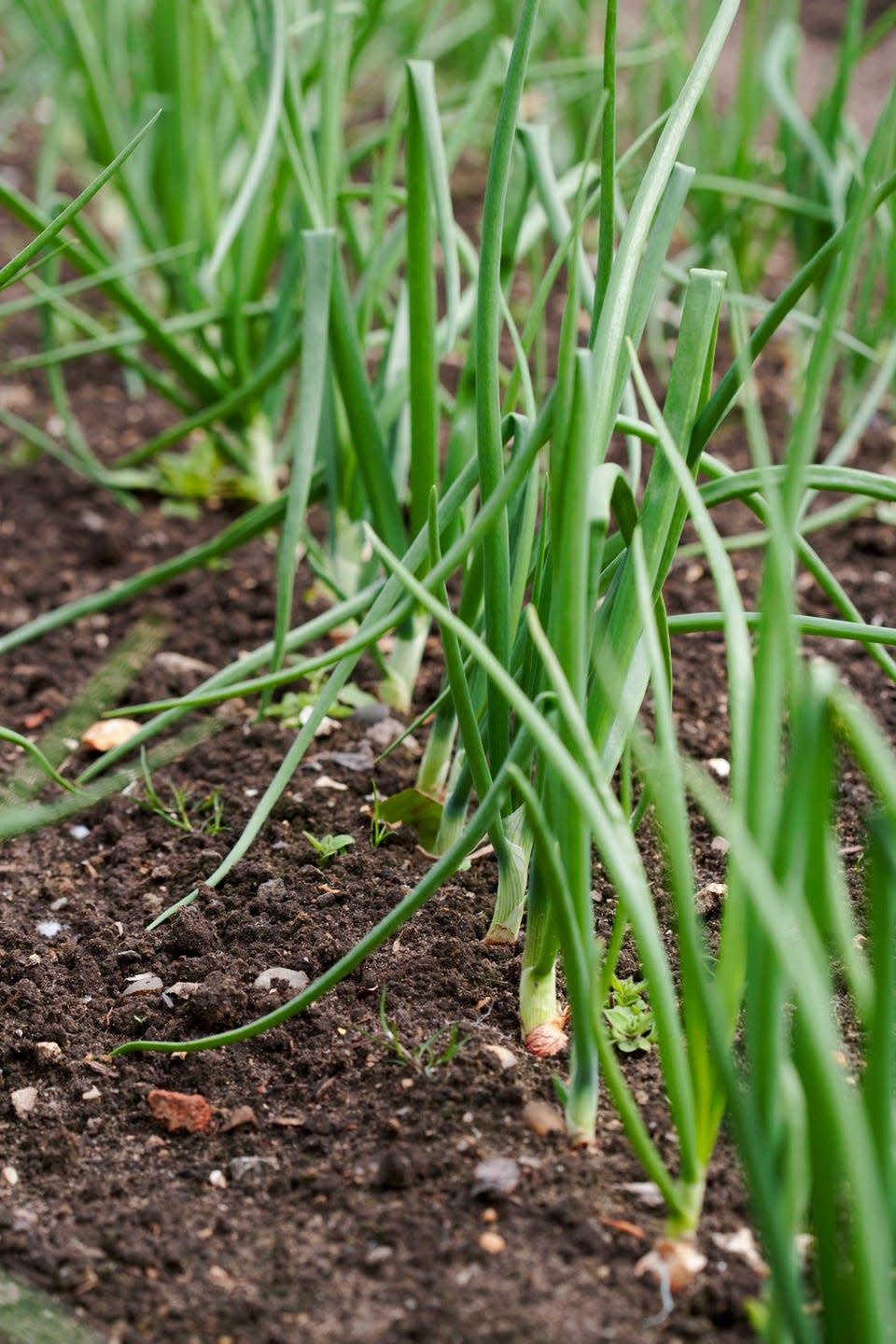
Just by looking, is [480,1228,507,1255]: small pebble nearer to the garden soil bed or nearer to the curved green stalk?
the garden soil bed

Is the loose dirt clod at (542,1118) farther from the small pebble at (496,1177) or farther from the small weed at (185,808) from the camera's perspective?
the small weed at (185,808)

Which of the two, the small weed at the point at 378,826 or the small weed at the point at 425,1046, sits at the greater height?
the small weed at the point at 378,826

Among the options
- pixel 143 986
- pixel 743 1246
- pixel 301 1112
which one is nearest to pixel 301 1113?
pixel 301 1112

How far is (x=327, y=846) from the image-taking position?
1.20 metres

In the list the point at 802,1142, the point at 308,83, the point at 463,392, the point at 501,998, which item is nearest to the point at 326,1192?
the point at 501,998

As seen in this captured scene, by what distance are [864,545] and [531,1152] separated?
3.74 ft

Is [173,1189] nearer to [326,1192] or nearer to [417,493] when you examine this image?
[326,1192]

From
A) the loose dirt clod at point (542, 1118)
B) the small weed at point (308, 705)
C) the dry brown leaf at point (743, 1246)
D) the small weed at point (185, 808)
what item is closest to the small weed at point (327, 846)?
the small weed at point (185, 808)

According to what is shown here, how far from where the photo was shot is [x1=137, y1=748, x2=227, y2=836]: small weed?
50.1 inches

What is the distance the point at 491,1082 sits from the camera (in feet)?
3.07

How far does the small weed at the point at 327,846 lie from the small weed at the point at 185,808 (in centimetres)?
12

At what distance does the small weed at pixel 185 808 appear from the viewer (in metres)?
1.27

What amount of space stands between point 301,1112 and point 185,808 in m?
0.45

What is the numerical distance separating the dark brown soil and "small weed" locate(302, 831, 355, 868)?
0.01m
